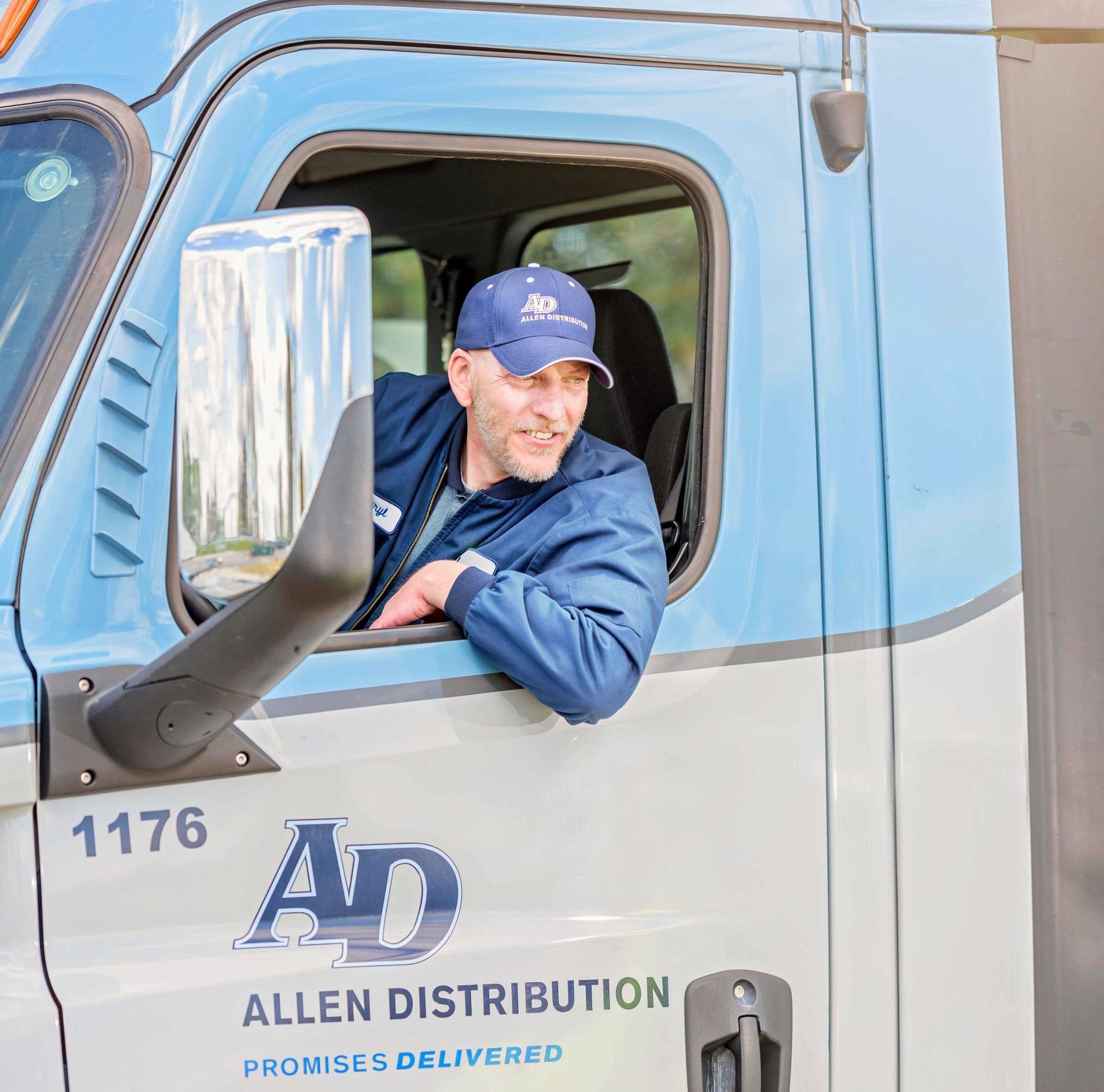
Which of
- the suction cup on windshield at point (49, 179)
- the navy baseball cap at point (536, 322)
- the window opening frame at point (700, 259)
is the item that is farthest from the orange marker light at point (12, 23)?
the navy baseball cap at point (536, 322)

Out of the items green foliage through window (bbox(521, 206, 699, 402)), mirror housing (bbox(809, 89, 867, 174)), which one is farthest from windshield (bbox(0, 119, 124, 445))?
green foliage through window (bbox(521, 206, 699, 402))

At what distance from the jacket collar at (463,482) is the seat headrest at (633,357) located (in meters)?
0.60

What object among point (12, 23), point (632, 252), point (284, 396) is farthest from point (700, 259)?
point (632, 252)

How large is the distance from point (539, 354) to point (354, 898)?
0.82m

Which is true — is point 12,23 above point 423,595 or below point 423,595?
above

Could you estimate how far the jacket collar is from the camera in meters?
1.80

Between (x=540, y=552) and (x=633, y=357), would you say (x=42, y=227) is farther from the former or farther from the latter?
(x=633, y=357)

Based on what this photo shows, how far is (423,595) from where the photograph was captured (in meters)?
1.55

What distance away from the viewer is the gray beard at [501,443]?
70.1 inches

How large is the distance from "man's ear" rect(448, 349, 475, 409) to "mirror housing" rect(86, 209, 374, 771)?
0.80m

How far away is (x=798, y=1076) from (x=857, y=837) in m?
0.31

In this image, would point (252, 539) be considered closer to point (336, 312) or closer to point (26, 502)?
point (336, 312)

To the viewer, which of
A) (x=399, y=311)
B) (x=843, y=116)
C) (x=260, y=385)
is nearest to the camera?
(x=260, y=385)

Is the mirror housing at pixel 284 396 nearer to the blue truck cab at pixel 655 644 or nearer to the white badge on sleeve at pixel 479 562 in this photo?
the blue truck cab at pixel 655 644
